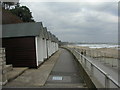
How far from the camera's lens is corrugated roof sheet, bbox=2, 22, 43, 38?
610 inches

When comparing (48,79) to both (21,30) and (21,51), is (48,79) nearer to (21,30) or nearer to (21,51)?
(21,51)

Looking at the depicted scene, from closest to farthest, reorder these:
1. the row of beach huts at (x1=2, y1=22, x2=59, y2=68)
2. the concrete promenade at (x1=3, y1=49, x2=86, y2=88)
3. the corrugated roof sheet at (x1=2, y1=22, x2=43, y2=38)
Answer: the concrete promenade at (x1=3, y1=49, x2=86, y2=88) → the row of beach huts at (x1=2, y1=22, x2=59, y2=68) → the corrugated roof sheet at (x1=2, y1=22, x2=43, y2=38)

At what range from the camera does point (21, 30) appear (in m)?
16.0

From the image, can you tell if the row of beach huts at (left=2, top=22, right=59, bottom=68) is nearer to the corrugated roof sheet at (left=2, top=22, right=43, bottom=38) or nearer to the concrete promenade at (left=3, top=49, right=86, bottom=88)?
the corrugated roof sheet at (left=2, top=22, right=43, bottom=38)

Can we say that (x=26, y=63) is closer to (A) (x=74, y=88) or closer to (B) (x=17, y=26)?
(B) (x=17, y=26)

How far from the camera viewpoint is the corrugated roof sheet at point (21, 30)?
15.5 m

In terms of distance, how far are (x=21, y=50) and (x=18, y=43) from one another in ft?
1.85

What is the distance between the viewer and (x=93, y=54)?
25141mm

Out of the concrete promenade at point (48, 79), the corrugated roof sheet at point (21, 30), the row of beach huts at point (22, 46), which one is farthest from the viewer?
the corrugated roof sheet at point (21, 30)

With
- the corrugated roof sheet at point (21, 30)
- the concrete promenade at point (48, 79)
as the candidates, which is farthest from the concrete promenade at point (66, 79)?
the corrugated roof sheet at point (21, 30)

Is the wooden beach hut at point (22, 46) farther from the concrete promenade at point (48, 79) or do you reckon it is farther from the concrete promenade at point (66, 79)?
the concrete promenade at point (66, 79)

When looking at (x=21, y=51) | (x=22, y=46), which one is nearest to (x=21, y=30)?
(x=22, y=46)

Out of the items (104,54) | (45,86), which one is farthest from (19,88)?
(104,54)

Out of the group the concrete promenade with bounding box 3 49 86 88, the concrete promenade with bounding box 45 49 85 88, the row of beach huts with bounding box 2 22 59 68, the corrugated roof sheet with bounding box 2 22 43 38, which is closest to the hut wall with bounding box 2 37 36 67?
the row of beach huts with bounding box 2 22 59 68
